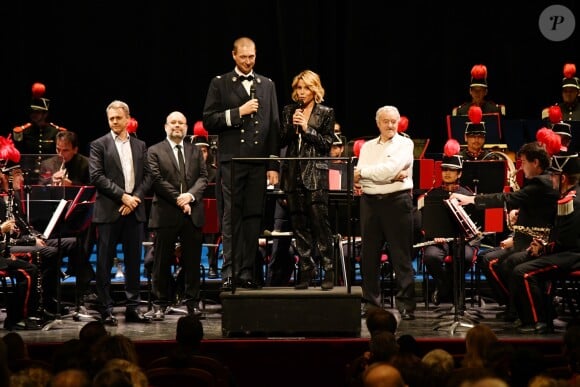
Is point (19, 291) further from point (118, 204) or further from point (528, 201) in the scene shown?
point (528, 201)

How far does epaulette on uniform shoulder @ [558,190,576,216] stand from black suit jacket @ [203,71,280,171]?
2.37 meters

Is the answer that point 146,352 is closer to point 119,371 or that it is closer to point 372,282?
point 372,282

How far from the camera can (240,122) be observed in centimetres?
822

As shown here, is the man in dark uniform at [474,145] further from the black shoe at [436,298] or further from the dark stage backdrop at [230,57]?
the dark stage backdrop at [230,57]

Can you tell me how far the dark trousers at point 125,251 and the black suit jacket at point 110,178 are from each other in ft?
0.26

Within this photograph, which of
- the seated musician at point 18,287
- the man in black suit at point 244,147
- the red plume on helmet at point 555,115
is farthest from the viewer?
the red plume on helmet at point 555,115

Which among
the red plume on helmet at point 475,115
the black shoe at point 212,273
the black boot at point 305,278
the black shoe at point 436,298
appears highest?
the red plume on helmet at point 475,115

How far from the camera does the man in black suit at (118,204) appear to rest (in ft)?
29.6

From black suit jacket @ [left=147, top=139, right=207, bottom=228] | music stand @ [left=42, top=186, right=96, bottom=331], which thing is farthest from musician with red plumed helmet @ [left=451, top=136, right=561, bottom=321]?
music stand @ [left=42, top=186, right=96, bottom=331]

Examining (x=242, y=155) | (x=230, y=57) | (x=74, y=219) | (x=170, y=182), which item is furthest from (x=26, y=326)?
(x=230, y=57)

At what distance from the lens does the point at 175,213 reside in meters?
9.30

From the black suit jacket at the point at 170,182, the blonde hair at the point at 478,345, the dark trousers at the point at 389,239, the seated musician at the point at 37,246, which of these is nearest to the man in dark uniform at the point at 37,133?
the seated musician at the point at 37,246

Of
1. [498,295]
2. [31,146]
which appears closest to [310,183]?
[498,295]

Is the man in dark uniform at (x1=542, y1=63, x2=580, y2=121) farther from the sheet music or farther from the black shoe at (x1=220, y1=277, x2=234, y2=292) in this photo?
the sheet music
